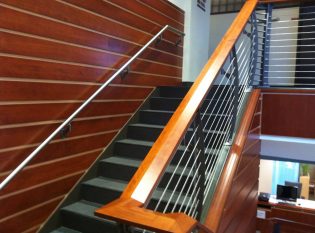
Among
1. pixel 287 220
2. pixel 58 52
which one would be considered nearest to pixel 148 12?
pixel 58 52

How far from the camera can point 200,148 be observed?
165 cm

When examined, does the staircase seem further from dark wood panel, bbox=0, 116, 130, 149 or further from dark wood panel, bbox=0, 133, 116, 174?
dark wood panel, bbox=0, 116, 130, 149

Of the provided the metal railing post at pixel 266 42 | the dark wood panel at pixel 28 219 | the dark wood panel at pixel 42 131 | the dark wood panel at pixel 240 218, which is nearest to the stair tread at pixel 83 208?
the dark wood panel at pixel 28 219

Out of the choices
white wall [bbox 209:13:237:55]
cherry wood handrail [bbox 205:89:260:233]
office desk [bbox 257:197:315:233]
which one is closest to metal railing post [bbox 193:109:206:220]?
cherry wood handrail [bbox 205:89:260:233]

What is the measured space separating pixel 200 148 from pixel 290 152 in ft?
7.93

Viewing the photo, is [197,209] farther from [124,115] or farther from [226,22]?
[226,22]

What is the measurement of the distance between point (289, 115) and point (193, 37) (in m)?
2.19

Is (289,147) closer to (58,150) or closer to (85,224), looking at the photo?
(85,224)

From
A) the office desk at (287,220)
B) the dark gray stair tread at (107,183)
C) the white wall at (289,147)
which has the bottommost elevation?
the office desk at (287,220)

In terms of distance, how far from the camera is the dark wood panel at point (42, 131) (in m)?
2.08

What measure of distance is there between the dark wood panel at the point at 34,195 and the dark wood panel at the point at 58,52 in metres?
1.04

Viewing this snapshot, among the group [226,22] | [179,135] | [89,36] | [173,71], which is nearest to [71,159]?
[89,36]

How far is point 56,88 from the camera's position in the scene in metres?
2.46

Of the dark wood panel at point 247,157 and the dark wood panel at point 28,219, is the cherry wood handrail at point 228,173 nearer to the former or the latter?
the dark wood panel at point 247,157
